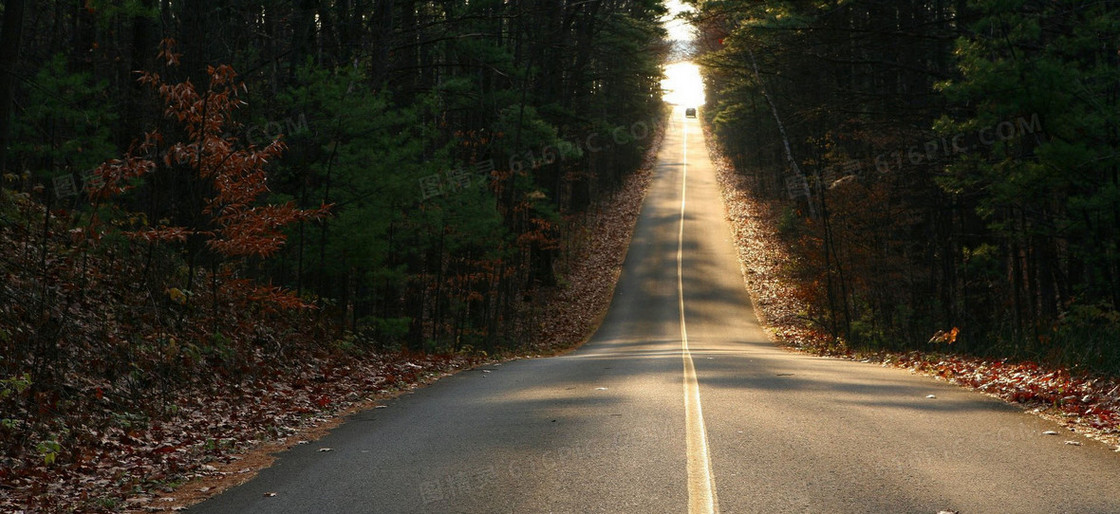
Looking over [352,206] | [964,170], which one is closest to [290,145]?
[352,206]

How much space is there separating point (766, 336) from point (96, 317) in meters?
24.2

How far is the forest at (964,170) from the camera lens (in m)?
14.9

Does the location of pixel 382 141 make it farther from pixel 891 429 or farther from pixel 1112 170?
pixel 1112 170

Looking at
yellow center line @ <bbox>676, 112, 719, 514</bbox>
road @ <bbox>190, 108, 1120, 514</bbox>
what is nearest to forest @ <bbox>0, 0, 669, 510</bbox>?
road @ <bbox>190, 108, 1120, 514</bbox>

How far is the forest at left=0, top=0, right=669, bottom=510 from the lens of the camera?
10180mm

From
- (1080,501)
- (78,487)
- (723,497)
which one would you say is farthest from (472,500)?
(1080,501)

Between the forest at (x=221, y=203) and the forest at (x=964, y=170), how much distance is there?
6.87 metres

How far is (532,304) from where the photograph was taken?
35.6 m

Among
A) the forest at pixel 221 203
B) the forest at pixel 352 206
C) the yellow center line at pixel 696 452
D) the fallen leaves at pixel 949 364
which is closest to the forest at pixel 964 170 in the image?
the forest at pixel 352 206

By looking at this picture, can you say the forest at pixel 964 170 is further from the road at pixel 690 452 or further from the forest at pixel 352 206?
the road at pixel 690 452

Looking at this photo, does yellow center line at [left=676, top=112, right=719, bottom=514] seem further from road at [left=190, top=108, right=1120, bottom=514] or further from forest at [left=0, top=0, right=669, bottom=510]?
forest at [left=0, top=0, right=669, bottom=510]

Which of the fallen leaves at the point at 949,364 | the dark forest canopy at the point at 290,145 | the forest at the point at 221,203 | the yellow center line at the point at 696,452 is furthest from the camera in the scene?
the dark forest canopy at the point at 290,145

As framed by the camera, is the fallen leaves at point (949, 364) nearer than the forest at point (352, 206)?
Yes

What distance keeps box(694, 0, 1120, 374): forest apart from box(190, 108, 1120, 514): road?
4160 mm
